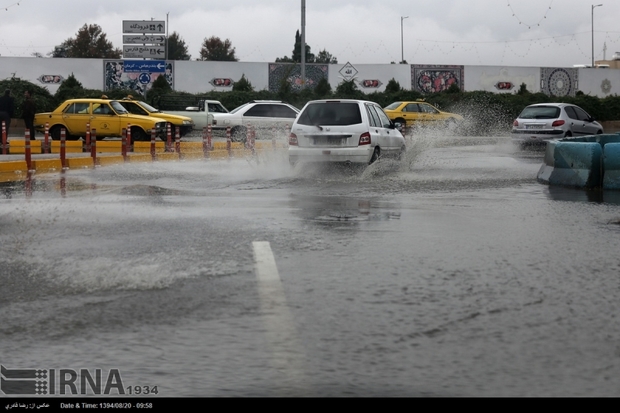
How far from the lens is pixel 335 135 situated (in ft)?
59.0

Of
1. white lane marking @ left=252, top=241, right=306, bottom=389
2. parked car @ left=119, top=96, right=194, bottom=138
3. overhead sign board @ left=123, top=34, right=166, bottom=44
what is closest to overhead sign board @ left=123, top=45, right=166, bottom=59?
overhead sign board @ left=123, top=34, right=166, bottom=44

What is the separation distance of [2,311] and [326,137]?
479 inches

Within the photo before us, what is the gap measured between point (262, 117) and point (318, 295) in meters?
28.1

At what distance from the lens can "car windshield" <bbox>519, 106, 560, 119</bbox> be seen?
1150 inches

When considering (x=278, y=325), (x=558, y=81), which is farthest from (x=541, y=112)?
(x=558, y=81)

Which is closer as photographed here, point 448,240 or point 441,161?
point 448,240

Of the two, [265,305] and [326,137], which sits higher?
[326,137]

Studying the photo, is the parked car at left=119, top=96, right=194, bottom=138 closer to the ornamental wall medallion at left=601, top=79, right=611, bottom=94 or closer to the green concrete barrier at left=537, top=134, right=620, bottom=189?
the green concrete barrier at left=537, top=134, right=620, bottom=189

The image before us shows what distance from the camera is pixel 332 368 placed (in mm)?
4895

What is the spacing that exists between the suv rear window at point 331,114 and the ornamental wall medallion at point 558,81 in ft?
161

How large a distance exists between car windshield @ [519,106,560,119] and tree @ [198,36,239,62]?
350 feet
